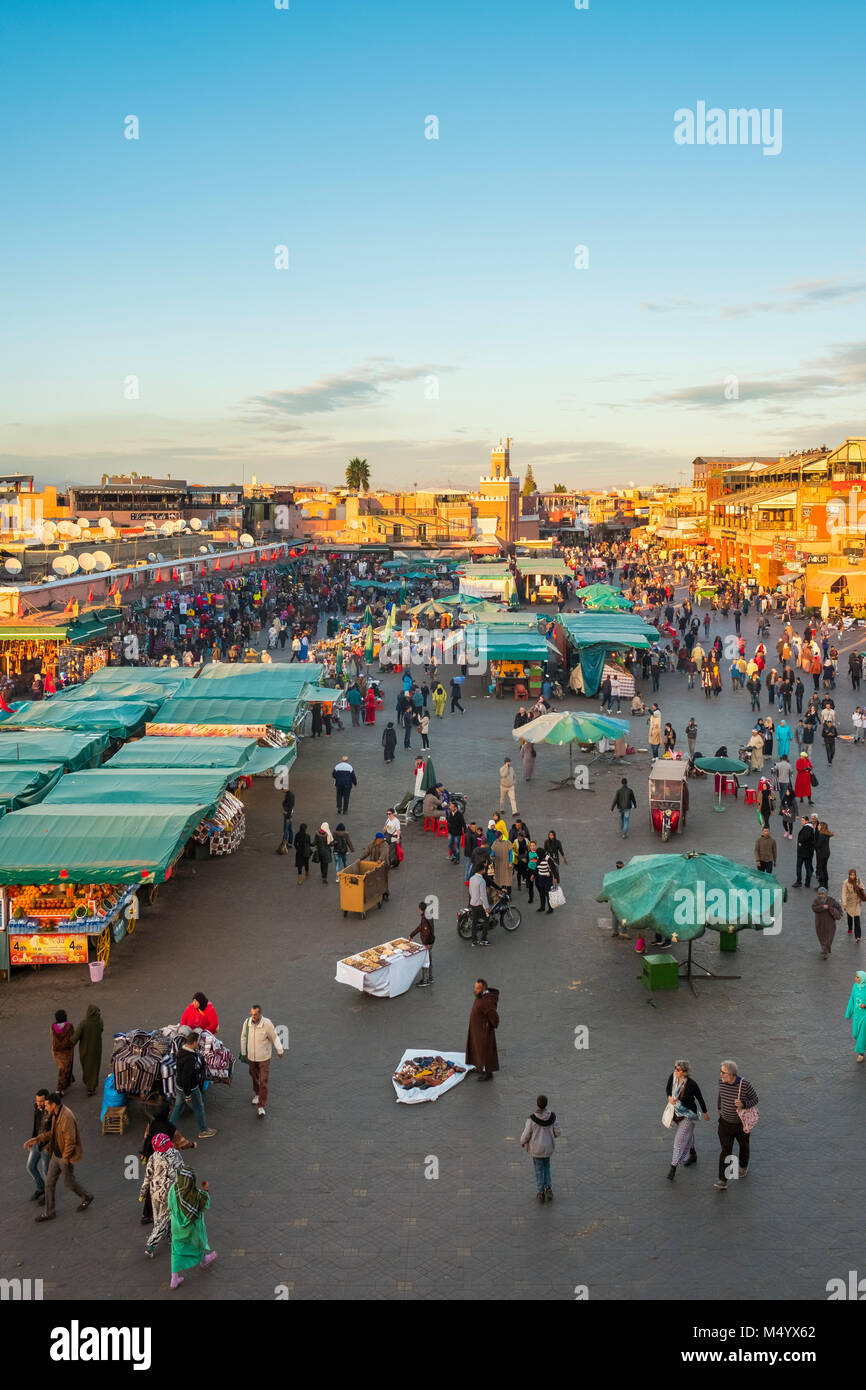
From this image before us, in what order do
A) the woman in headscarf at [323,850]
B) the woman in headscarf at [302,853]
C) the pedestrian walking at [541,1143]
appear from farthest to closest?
the woman in headscarf at [302,853], the woman in headscarf at [323,850], the pedestrian walking at [541,1143]

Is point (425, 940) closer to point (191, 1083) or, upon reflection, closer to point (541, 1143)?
point (191, 1083)

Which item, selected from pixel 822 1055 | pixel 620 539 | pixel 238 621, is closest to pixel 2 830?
pixel 822 1055

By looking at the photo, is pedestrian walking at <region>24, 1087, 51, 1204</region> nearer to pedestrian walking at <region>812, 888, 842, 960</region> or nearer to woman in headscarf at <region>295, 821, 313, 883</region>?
woman in headscarf at <region>295, 821, 313, 883</region>

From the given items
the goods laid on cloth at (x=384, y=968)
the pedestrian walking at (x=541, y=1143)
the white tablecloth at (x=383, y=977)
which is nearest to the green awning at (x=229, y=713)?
the goods laid on cloth at (x=384, y=968)

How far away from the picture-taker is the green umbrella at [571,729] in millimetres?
19359

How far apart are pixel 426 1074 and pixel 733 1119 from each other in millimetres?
2912

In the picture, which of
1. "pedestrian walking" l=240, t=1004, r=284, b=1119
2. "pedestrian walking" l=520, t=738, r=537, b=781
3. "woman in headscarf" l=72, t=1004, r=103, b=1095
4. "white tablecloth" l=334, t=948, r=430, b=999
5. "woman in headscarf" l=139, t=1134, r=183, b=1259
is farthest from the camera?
"pedestrian walking" l=520, t=738, r=537, b=781

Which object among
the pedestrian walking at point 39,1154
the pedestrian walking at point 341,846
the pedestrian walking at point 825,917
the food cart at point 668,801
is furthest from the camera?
the food cart at point 668,801

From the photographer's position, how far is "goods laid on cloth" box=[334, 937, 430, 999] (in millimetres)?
11422

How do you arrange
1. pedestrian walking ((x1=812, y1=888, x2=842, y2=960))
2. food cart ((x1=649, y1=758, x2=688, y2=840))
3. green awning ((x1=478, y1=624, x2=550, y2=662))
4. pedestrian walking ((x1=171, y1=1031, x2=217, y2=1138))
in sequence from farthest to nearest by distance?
green awning ((x1=478, y1=624, x2=550, y2=662)) < food cart ((x1=649, y1=758, x2=688, y2=840)) < pedestrian walking ((x1=812, y1=888, x2=842, y2=960)) < pedestrian walking ((x1=171, y1=1031, x2=217, y2=1138))

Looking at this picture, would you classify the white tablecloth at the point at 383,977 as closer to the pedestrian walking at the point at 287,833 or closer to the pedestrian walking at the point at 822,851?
the pedestrian walking at the point at 287,833

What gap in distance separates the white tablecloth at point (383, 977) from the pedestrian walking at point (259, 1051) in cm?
207

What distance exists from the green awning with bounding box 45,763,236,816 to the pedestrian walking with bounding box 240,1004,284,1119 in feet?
15.8

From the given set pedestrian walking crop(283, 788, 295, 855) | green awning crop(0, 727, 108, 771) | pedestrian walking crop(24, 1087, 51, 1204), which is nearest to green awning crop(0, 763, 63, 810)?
green awning crop(0, 727, 108, 771)
